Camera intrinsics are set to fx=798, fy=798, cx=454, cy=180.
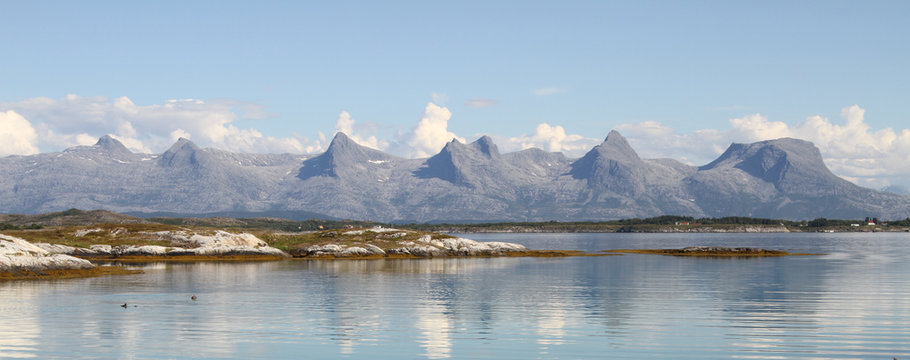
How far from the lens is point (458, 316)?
55938mm

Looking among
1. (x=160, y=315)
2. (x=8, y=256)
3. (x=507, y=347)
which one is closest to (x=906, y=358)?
(x=507, y=347)

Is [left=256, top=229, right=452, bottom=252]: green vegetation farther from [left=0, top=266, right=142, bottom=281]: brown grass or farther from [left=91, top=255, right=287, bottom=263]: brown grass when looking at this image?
[left=0, top=266, right=142, bottom=281]: brown grass

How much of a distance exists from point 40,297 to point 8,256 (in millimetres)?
26918

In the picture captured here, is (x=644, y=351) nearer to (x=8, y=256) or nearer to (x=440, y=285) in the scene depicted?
(x=440, y=285)

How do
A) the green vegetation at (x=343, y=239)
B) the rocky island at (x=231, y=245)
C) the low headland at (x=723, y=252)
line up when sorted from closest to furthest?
the rocky island at (x=231, y=245)
the green vegetation at (x=343, y=239)
the low headland at (x=723, y=252)

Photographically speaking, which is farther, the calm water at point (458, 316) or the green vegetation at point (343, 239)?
the green vegetation at point (343, 239)

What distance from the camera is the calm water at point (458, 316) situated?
138ft

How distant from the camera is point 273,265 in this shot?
115 meters

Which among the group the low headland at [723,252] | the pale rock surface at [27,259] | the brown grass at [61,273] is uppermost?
the pale rock surface at [27,259]

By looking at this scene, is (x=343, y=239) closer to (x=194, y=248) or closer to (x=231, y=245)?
(x=231, y=245)

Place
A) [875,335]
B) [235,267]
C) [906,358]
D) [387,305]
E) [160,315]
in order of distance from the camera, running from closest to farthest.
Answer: [906,358], [875,335], [160,315], [387,305], [235,267]

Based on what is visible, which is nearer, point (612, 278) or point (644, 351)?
point (644, 351)

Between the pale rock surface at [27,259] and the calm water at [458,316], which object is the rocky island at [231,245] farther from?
the calm water at [458,316]

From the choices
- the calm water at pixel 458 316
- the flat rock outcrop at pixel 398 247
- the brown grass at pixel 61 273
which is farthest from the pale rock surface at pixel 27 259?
the flat rock outcrop at pixel 398 247
